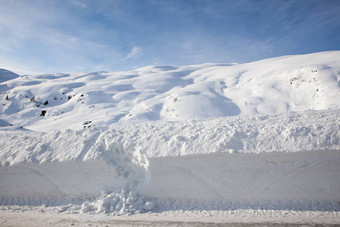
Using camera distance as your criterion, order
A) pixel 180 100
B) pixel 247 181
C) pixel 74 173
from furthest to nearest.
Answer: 1. pixel 180 100
2. pixel 74 173
3. pixel 247 181

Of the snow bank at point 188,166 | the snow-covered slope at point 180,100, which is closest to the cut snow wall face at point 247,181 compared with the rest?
the snow bank at point 188,166

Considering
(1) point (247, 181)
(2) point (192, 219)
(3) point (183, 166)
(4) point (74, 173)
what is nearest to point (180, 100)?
(3) point (183, 166)

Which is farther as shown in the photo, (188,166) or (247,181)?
(188,166)

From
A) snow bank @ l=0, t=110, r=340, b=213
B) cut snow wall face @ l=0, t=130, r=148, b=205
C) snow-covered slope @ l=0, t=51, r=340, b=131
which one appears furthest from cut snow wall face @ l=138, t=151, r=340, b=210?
snow-covered slope @ l=0, t=51, r=340, b=131

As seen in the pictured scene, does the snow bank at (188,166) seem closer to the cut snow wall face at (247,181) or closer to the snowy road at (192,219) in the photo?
the cut snow wall face at (247,181)

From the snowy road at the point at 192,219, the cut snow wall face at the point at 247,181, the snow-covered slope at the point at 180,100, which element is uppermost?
the snow-covered slope at the point at 180,100

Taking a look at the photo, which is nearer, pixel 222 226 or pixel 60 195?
pixel 222 226

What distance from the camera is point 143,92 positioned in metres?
15.9

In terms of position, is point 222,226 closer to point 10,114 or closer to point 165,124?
point 165,124

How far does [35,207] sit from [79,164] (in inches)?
49.1

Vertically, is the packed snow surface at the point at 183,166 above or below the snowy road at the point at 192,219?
above

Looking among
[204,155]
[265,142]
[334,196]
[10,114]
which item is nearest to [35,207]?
[204,155]

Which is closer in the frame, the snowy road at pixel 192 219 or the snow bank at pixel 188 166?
the snowy road at pixel 192 219

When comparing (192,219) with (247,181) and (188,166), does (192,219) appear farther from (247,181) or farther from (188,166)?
(247,181)
